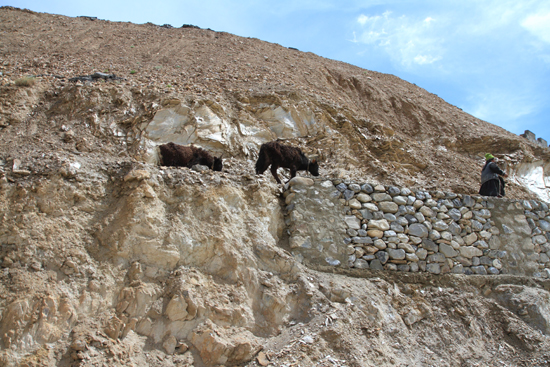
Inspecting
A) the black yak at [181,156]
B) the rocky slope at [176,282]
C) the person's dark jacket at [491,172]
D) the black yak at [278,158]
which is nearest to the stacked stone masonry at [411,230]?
the rocky slope at [176,282]

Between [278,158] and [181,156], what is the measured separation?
230 centimetres

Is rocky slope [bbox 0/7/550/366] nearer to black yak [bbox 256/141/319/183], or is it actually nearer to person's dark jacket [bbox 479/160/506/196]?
black yak [bbox 256/141/319/183]

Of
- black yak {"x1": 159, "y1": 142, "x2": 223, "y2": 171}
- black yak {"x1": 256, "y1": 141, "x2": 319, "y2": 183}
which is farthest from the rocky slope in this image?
black yak {"x1": 256, "y1": 141, "x2": 319, "y2": 183}

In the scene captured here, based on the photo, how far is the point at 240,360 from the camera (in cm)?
466

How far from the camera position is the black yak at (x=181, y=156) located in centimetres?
903

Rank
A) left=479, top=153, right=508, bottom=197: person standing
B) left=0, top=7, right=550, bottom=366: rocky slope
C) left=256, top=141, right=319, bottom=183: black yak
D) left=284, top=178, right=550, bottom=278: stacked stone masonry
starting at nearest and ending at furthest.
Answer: left=0, top=7, right=550, bottom=366: rocky slope, left=284, top=178, right=550, bottom=278: stacked stone masonry, left=479, top=153, right=508, bottom=197: person standing, left=256, top=141, right=319, bottom=183: black yak

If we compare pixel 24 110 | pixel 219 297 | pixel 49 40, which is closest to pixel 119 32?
pixel 49 40

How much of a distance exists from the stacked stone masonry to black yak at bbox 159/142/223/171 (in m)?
2.80

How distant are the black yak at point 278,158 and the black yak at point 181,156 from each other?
3.92 feet

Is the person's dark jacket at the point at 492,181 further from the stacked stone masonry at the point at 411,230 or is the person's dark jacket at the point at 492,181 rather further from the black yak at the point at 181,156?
the black yak at the point at 181,156

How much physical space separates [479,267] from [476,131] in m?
12.0

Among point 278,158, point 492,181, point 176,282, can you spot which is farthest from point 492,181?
point 176,282

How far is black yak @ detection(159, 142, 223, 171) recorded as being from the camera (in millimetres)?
9031

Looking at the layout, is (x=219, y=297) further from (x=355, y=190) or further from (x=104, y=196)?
(x=355, y=190)
